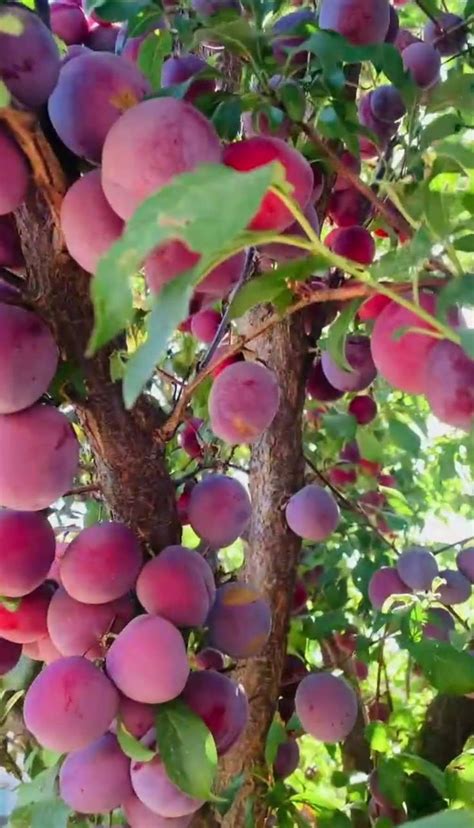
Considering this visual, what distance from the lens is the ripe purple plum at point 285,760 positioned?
1.12 m

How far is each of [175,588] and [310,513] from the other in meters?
0.43

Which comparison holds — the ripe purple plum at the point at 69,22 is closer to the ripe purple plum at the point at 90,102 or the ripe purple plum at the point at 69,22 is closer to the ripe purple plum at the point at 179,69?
the ripe purple plum at the point at 179,69

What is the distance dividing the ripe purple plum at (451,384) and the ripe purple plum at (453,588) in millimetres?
857

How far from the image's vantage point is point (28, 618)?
2.43 feet

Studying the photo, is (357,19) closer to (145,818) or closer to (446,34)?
(446,34)

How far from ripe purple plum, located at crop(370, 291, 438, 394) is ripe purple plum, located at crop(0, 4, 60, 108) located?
0.28 meters

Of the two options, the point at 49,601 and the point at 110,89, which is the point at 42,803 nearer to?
the point at 49,601

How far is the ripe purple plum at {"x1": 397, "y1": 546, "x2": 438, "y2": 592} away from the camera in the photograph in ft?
4.33

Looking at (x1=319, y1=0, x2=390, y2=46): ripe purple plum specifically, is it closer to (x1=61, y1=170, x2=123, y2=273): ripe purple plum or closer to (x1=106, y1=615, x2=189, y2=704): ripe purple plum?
(x1=61, y1=170, x2=123, y2=273): ripe purple plum

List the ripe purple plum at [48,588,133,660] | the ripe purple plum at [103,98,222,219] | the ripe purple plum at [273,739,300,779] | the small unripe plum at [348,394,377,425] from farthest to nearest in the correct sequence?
the small unripe plum at [348,394,377,425], the ripe purple plum at [273,739,300,779], the ripe purple plum at [48,588,133,660], the ripe purple plum at [103,98,222,219]

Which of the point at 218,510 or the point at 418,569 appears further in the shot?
the point at 418,569

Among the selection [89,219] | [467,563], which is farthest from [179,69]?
[467,563]

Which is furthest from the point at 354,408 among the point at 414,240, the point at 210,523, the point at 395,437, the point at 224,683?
the point at 414,240

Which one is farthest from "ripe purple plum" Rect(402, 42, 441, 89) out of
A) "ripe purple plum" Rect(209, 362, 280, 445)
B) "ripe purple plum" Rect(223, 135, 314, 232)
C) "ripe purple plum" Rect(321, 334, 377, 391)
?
"ripe purple plum" Rect(223, 135, 314, 232)
